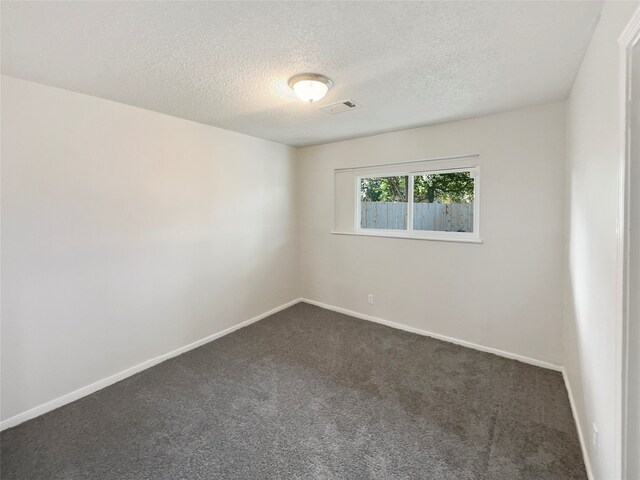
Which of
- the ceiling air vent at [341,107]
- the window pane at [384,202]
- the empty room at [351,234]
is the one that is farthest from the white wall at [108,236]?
the window pane at [384,202]

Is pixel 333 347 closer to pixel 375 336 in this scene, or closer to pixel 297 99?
pixel 375 336

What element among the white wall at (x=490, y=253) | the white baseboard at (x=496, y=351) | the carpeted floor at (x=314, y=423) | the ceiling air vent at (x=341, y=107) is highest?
the ceiling air vent at (x=341, y=107)

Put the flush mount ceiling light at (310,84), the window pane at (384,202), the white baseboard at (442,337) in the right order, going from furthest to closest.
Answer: the window pane at (384,202) → the white baseboard at (442,337) → the flush mount ceiling light at (310,84)

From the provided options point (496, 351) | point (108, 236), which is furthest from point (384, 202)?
point (108, 236)

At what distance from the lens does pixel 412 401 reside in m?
2.23

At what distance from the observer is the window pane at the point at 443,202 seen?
10.4 ft

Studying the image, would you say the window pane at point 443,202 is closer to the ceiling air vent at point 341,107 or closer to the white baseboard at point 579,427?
the ceiling air vent at point 341,107

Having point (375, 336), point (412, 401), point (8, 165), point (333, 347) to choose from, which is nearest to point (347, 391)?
point (412, 401)

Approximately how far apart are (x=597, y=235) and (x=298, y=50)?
70.9 inches

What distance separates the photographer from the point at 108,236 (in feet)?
8.18

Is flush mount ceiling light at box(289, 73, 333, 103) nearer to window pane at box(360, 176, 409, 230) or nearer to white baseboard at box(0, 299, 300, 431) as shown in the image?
window pane at box(360, 176, 409, 230)

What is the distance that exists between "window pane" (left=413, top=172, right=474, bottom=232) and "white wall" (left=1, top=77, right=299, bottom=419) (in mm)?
2042

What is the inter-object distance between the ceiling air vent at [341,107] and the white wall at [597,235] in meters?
1.50

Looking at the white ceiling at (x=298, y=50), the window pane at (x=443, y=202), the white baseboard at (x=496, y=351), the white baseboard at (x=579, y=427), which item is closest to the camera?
the white ceiling at (x=298, y=50)
